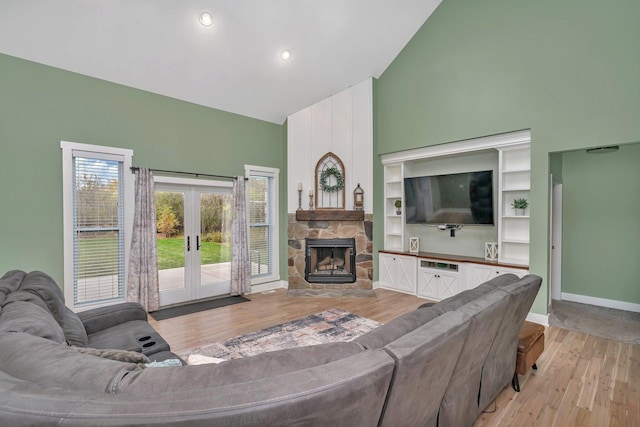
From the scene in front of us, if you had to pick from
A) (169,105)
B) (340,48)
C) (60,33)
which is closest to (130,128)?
(169,105)

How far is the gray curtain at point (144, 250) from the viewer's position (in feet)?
14.1

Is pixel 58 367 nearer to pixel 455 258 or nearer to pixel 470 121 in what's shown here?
pixel 455 258

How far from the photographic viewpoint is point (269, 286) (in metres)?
5.88

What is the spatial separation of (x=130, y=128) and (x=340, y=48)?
3.41 meters

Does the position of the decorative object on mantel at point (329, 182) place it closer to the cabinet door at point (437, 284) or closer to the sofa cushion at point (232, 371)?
the cabinet door at point (437, 284)

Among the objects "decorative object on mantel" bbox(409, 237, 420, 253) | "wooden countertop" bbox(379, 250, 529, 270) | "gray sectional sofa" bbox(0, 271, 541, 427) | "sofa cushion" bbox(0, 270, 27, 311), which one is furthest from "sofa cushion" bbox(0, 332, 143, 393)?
"decorative object on mantel" bbox(409, 237, 420, 253)

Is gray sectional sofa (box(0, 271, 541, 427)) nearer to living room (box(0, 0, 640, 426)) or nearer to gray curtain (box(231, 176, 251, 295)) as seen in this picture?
living room (box(0, 0, 640, 426))

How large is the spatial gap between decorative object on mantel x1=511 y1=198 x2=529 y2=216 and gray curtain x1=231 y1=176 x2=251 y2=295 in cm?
429

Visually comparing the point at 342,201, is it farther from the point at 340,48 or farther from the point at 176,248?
the point at 176,248

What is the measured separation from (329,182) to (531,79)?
3372 millimetres

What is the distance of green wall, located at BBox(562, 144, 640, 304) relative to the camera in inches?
167

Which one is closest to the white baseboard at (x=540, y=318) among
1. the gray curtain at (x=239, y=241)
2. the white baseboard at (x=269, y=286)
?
the white baseboard at (x=269, y=286)

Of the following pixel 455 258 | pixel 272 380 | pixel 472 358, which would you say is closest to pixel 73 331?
pixel 272 380

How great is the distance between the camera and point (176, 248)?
190 inches
